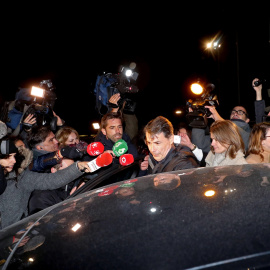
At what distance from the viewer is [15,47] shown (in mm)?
19688

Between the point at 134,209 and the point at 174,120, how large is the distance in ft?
117

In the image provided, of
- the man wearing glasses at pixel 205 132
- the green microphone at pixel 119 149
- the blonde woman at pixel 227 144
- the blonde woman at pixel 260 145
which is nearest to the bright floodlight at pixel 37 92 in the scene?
the green microphone at pixel 119 149

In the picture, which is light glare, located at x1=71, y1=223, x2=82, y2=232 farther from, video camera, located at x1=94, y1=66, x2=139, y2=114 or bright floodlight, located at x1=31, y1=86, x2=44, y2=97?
bright floodlight, located at x1=31, y1=86, x2=44, y2=97

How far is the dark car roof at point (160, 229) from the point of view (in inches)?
33.5

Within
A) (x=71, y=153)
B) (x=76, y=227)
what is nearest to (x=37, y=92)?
(x=71, y=153)

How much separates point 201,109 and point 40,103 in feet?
9.97

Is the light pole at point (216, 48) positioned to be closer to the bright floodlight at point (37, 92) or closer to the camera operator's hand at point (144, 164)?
the bright floodlight at point (37, 92)

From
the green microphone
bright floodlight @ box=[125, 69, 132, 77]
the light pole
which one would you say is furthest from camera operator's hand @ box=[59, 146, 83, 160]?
the light pole

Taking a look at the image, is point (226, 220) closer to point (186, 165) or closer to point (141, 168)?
point (186, 165)

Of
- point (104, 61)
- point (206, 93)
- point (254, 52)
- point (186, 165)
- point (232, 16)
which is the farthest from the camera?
point (104, 61)

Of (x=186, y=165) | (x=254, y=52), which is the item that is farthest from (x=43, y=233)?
(x=254, y=52)

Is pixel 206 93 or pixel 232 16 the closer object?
pixel 206 93

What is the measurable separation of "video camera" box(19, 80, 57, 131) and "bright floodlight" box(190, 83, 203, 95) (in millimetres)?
2639

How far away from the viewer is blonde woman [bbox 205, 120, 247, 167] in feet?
10.5
